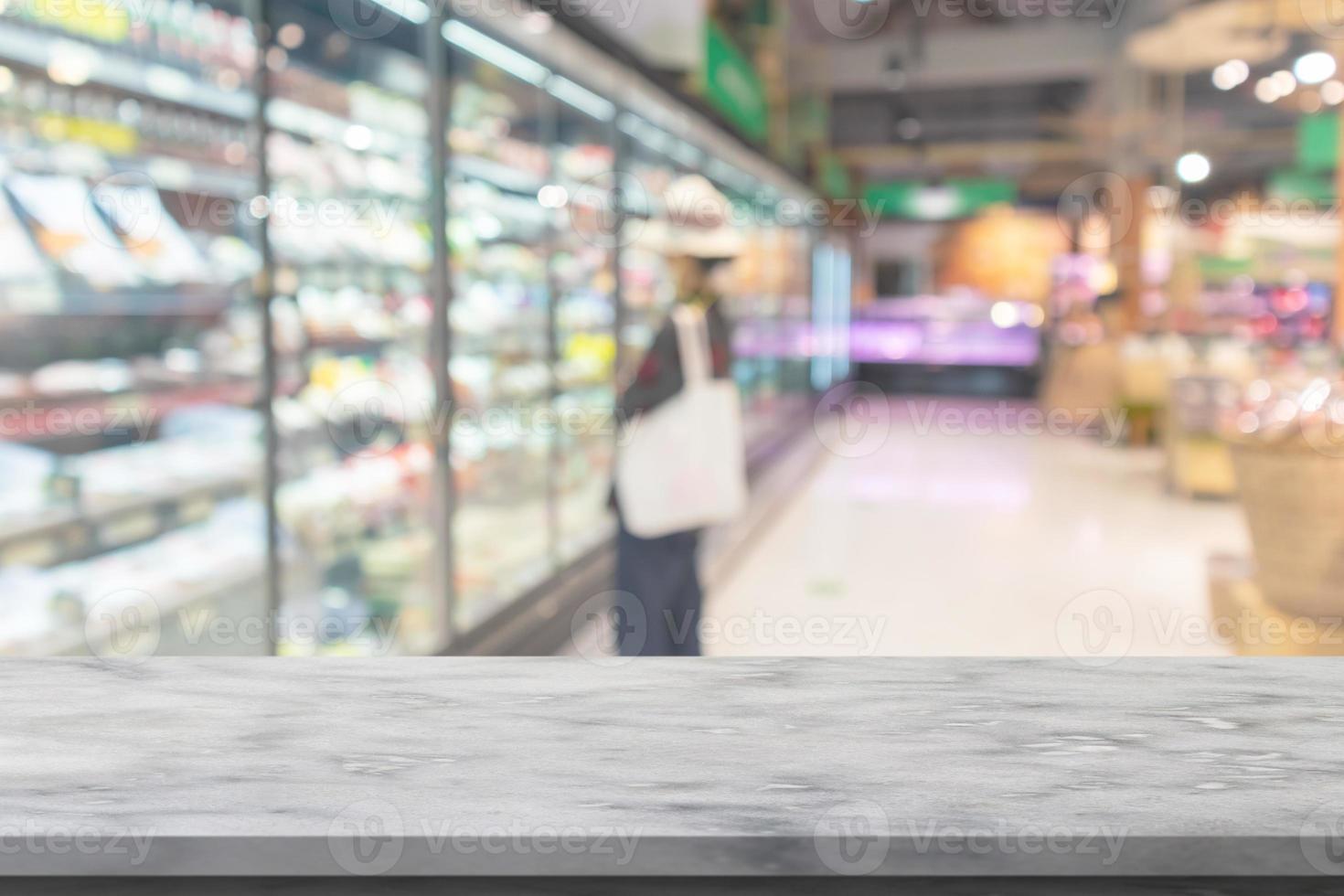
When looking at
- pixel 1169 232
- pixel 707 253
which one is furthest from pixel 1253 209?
pixel 707 253

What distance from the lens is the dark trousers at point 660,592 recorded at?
3596 millimetres

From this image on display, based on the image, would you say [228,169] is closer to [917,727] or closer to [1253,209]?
[917,727]

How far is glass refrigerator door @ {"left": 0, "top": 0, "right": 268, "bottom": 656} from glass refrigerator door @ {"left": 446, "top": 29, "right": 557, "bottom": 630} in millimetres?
837

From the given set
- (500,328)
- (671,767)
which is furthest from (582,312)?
(671,767)

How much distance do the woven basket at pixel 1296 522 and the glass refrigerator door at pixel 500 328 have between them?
242cm

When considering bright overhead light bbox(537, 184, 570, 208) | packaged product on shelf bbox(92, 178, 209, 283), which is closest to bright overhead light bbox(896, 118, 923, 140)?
bright overhead light bbox(537, 184, 570, 208)

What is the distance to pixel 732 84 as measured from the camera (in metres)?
8.51

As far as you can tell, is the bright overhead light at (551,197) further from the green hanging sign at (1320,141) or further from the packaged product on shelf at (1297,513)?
the green hanging sign at (1320,141)

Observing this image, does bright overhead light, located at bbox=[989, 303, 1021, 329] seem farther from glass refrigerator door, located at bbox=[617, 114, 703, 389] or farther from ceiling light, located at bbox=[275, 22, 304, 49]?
ceiling light, located at bbox=[275, 22, 304, 49]

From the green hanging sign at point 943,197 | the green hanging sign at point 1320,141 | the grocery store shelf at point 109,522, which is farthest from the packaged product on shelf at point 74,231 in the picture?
the green hanging sign at point 943,197

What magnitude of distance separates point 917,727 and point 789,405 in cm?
1038

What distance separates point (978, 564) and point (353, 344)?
3.61 m

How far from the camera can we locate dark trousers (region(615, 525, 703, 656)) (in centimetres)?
360

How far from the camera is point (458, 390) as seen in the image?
160 inches
